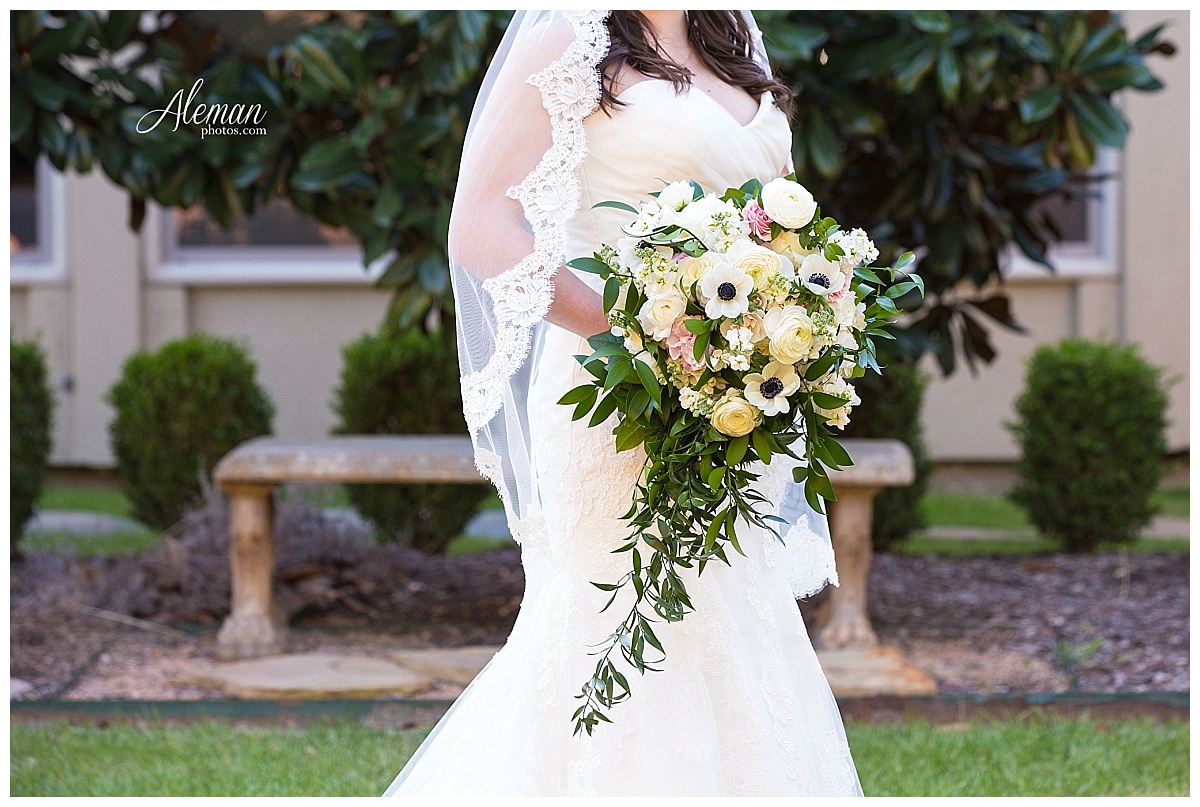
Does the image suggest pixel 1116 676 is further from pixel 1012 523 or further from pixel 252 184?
pixel 252 184

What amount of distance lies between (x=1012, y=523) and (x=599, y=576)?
583 centimetres

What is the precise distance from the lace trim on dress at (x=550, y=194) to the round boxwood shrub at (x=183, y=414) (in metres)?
4.49

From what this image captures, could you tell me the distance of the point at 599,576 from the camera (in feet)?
7.16

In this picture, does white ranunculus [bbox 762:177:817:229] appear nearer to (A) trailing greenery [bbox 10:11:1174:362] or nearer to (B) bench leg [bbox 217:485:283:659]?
(A) trailing greenery [bbox 10:11:1174:362]

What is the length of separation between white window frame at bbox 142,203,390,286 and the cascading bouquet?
625 centimetres

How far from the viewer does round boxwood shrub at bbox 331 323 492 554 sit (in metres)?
6.23

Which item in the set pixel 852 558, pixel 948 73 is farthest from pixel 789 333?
pixel 852 558

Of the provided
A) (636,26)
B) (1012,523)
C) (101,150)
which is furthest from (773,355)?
(1012,523)

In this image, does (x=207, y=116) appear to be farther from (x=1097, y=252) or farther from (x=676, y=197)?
(x=1097, y=252)

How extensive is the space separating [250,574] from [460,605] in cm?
104

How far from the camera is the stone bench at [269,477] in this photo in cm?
455

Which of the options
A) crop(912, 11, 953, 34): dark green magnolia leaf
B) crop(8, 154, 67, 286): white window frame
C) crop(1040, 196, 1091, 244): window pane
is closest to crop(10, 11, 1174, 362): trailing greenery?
crop(912, 11, 953, 34): dark green magnolia leaf

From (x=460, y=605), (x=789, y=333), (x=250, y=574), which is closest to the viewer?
(x=789, y=333)

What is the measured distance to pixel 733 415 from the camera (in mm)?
1811
